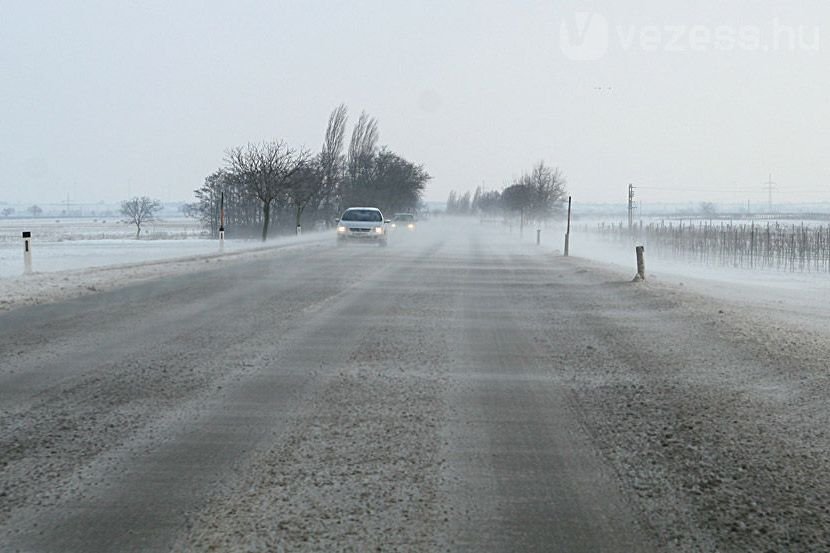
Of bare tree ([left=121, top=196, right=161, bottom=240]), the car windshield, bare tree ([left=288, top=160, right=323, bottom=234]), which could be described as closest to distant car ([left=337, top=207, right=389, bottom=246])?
the car windshield

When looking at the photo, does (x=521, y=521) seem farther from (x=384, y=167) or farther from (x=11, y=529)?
(x=384, y=167)

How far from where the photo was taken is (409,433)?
6043 millimetres

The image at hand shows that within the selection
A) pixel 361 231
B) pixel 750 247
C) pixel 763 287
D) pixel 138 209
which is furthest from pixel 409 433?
pixel 138 209

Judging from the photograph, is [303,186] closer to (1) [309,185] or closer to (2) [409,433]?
(1) [309,185]

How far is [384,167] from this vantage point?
Result: 8488cm

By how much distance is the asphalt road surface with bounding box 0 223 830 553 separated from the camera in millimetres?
4254

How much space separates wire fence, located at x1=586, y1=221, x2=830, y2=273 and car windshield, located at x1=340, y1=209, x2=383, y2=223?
14.6 m

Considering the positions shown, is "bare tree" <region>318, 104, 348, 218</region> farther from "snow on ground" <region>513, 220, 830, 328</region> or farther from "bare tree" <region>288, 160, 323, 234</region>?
"snow on ground" <region>513, 220, 830, 328</region>

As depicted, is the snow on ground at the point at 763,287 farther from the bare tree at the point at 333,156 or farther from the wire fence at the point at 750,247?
the bare tree at the point at 333,156

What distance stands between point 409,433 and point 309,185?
172ft

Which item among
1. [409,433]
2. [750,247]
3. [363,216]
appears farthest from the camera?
[363,216]

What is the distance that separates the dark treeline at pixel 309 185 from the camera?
49.8m

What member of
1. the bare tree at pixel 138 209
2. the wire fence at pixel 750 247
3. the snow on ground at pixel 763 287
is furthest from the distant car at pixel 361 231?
the bare tree at pixel 138 209

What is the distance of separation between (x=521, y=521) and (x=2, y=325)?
9.50 metres
